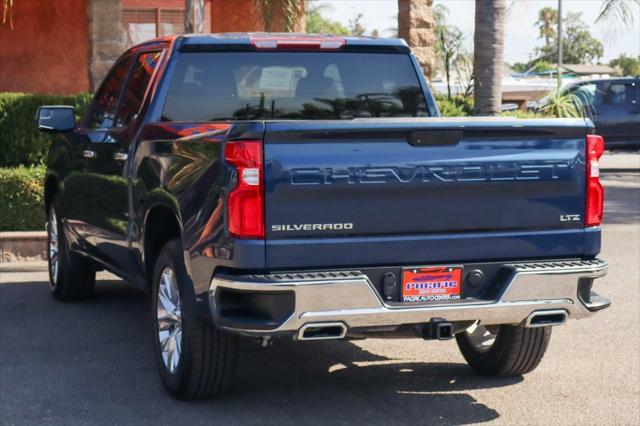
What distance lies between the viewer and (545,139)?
6355 millimetres

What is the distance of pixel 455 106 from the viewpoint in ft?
60.4

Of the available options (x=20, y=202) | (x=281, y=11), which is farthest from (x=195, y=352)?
(x=281, y=11)

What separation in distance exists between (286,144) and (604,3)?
15.1 meters

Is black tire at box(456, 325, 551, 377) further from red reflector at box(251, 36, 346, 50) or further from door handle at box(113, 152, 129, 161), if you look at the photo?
door handle at box(113, 152, 129, 161)

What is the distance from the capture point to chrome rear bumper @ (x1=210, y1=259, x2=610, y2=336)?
19.5ft

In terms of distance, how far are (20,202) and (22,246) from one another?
2.09 feet

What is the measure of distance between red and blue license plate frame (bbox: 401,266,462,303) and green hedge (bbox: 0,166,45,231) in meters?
7.44

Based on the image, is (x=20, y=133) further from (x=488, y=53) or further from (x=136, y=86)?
(x=136, y=86)

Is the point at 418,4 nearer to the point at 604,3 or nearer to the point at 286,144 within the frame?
the point at 604,3

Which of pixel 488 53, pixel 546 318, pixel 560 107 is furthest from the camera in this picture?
pixel 560 107

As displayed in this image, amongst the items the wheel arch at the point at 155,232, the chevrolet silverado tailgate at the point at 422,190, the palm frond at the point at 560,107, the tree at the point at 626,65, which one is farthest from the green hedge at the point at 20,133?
the tree at the point at 626,65

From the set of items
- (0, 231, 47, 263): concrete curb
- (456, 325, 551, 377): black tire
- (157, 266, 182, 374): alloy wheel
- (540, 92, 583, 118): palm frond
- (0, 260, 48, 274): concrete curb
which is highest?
(540, 92, 583, 118): palm frond

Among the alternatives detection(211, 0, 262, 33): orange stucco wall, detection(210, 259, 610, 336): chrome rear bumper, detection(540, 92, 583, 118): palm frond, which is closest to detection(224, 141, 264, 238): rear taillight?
detection(210, 259, 610, 336): chrome rear bumper

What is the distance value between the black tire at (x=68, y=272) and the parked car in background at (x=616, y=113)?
59.0ft
